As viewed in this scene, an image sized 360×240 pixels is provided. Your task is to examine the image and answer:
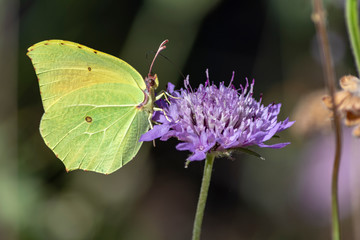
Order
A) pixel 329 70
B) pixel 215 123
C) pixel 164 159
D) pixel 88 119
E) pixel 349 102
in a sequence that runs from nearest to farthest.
Answer: pixel 329 70 < pixel 349 102 < pixel 215 123 < pixel 88 119 < pixel 164 159

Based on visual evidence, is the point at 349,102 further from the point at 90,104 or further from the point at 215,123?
the point at 90,104

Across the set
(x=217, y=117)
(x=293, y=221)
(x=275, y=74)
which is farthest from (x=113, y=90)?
(x=275, y=74)

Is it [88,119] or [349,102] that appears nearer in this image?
[349,102]

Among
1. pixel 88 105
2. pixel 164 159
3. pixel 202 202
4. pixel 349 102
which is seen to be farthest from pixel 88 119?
pixel 164 159

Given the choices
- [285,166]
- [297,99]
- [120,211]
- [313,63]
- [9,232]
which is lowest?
[9,232]

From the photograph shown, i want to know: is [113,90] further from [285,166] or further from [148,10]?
[285,166]

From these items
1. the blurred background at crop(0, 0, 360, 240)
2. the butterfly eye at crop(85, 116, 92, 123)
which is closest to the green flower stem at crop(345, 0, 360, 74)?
the butterfly eye at crop(85, 116, 92, 123)

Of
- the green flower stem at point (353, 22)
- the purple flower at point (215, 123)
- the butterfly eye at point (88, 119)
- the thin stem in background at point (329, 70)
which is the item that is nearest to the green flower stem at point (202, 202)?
the purple flower at point (215, 123)

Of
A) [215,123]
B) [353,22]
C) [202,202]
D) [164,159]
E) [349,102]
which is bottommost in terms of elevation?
[164,159]
